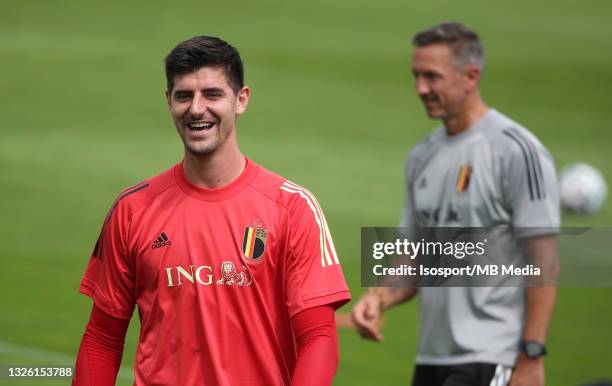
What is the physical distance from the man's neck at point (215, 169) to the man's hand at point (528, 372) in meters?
2.15

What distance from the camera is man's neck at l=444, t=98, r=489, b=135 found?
23.6 ft

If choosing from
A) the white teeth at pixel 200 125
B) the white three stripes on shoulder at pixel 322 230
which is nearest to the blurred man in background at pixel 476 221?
the white three stripes on shoulder at pixel 322 230

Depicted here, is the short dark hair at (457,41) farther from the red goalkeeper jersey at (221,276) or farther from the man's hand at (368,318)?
the red goalkeeper jersey at (221,276)

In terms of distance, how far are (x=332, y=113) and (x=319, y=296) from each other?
1428cm

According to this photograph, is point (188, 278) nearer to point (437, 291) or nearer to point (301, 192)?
point (301, 192)

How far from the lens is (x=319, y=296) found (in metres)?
5.07

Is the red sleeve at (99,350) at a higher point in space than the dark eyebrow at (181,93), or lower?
lower

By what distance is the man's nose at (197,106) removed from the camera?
512cm

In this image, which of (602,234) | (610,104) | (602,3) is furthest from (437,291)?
(602,3)

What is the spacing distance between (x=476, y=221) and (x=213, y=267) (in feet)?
7.18

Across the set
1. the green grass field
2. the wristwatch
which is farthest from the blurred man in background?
the green grass field

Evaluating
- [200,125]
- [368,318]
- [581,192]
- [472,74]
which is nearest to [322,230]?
[200,125]

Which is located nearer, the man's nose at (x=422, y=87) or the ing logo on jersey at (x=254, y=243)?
Result: the ing logo on jersey at (x=254, y=243)

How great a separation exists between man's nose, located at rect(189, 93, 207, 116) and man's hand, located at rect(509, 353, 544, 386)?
243cm
